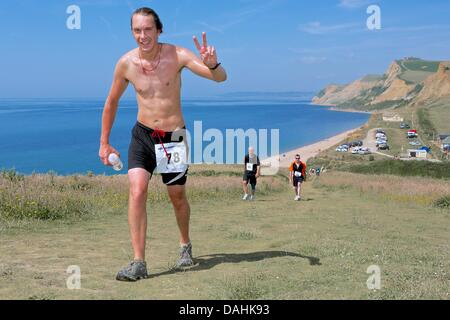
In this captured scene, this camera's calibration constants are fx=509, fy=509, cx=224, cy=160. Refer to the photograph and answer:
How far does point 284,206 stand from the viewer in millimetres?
15039

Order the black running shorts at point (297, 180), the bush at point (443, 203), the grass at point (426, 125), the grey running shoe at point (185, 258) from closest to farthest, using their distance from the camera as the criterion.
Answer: the grey running shoe at point (185, 258) → the bush at point (443, 203) → the black running shorts at point (297, 180) → the grass at point (426, 125)

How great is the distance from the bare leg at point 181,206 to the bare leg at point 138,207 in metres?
0.42

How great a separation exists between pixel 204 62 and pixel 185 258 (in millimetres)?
2431

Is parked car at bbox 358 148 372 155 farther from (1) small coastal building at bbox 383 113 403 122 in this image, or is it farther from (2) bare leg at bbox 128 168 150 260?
(2) bare leg at bbox 128 168 150 260

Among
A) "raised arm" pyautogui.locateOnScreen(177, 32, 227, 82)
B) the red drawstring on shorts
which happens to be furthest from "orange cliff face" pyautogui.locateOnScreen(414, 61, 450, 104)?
the red drawstring on shorts

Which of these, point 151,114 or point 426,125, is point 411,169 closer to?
point 151,114

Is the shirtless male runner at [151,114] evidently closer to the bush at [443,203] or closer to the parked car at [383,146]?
the bush at [443,203]

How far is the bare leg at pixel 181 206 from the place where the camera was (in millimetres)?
5949

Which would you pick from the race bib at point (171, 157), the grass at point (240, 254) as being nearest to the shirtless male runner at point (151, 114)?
the race bib at point (171, 157)

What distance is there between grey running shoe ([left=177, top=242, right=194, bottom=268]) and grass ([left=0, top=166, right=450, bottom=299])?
0.37ft

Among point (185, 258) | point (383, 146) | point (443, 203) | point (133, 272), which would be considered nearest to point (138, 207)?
point (133, 272)

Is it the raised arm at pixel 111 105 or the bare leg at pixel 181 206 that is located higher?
the raised arm at pixel 111 105
